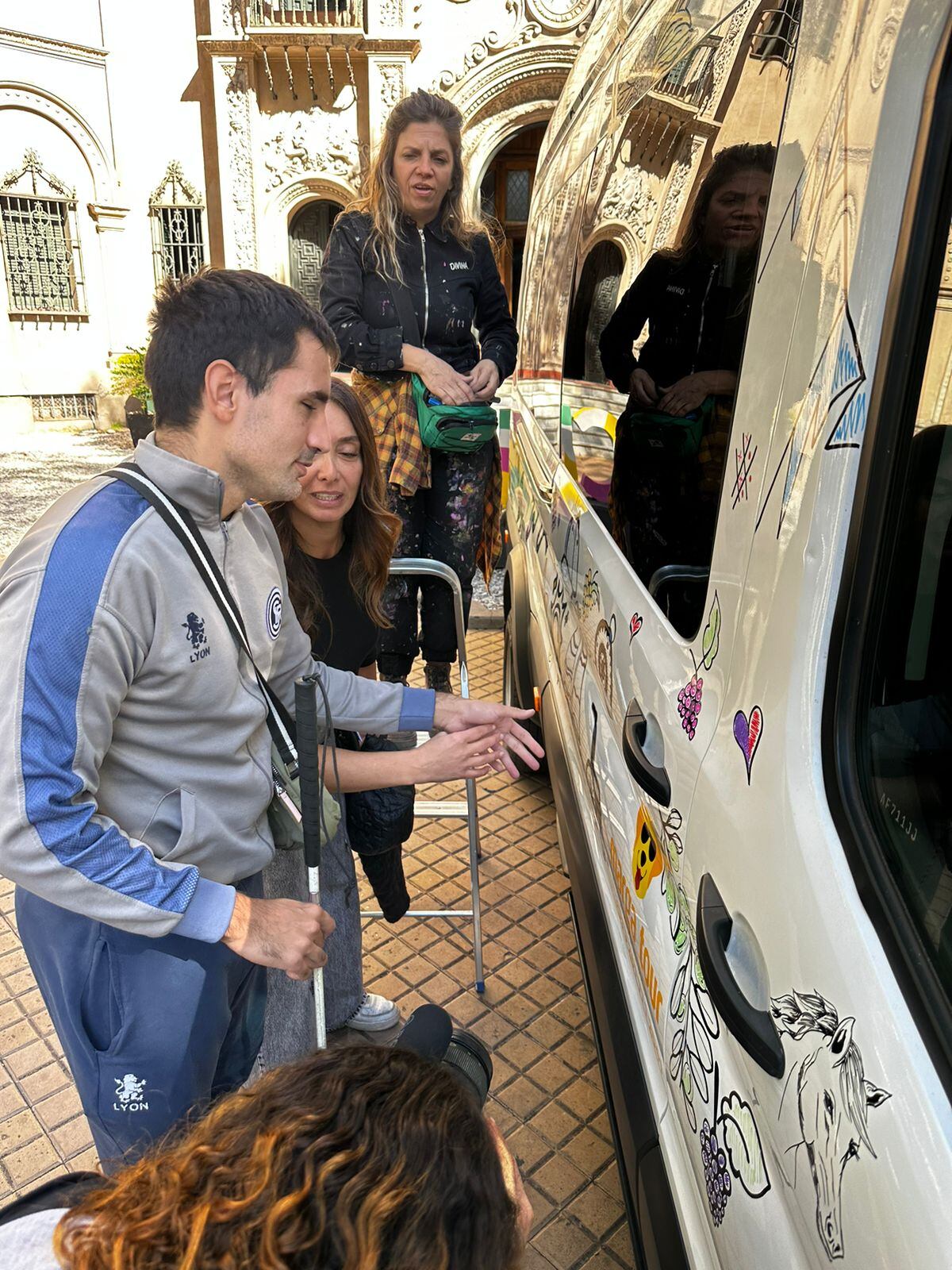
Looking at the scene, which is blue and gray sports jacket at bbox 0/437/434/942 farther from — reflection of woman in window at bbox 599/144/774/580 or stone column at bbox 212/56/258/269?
stone column at bbox 212/56/258/269

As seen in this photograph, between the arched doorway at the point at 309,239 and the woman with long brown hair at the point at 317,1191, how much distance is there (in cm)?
1452

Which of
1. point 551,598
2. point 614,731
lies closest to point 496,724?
point 614,731

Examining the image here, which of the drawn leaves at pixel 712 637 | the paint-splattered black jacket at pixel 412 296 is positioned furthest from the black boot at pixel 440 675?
the drawn leaves at pixel 712 637

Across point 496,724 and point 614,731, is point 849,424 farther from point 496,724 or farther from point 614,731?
point 496,724

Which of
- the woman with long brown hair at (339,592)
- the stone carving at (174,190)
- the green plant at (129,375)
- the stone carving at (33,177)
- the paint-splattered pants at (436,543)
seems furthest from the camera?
the stone carving at (174,190)

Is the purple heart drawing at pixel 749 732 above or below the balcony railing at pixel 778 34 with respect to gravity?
below

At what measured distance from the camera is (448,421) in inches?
121

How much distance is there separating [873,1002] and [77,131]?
1929 cm

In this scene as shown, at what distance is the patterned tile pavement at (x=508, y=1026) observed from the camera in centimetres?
209

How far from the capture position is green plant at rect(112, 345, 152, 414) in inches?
578

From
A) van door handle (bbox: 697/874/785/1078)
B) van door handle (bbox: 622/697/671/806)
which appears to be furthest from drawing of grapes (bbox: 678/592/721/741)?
van door handle (bbox: 697/874/785/1078)

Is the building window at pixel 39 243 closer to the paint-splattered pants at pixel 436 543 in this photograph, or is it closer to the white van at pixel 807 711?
the paint-splattered pants at pixel 436 543

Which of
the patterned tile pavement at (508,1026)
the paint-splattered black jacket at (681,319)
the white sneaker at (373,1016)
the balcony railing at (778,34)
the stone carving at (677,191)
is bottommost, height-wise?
the patterned tile pavement at (508,1026)

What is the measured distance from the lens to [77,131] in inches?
635
